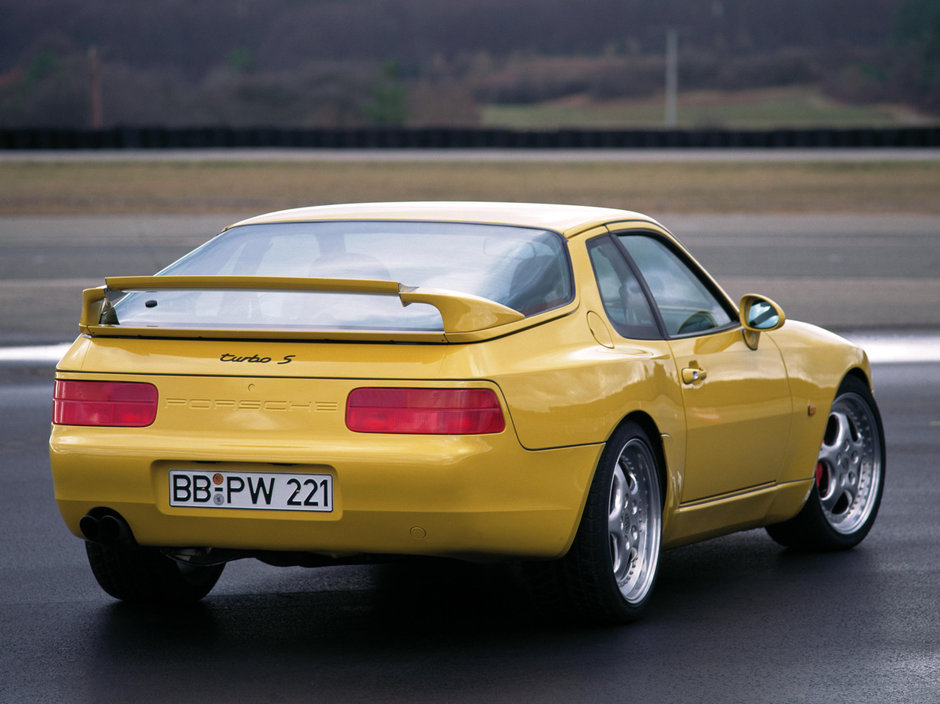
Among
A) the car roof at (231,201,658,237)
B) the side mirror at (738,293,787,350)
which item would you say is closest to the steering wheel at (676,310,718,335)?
the side mirror at (738,293,787,350)

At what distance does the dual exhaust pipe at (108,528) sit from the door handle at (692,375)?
6.10 ft

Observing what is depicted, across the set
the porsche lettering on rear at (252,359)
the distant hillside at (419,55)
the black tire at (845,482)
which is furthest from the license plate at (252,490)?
the distant hillside at (419,55)

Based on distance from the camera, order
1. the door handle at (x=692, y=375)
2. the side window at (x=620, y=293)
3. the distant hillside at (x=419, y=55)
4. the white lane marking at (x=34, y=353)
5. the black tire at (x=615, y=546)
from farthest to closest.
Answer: the distant hillside at (x=419, y=55) < the white lane marking at (x=34, y=353) < the door handle at (x=692, y=375) < the side window at (x=620, y=293) < the black tire at (x=615, y=546)

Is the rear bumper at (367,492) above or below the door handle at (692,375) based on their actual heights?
below

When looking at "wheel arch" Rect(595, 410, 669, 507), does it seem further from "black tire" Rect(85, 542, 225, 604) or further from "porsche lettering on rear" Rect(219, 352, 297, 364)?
"black tire" Rect(85, 542, 225, 604)

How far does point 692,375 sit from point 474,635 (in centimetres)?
114

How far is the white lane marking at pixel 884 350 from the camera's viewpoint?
41.5ft

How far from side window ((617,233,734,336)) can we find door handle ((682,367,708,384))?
16 centimetres

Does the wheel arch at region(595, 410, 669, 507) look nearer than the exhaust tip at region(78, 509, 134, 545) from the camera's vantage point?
No

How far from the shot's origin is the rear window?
4605 millimetres

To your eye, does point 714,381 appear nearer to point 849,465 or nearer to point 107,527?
point 849,465

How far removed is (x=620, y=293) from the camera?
5.16m

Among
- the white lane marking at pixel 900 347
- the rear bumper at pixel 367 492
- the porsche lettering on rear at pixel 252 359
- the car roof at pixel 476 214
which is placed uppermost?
the car roof at pixel 476 214

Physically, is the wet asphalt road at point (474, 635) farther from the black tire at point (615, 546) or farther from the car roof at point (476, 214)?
the car roof at point (476, 214)
